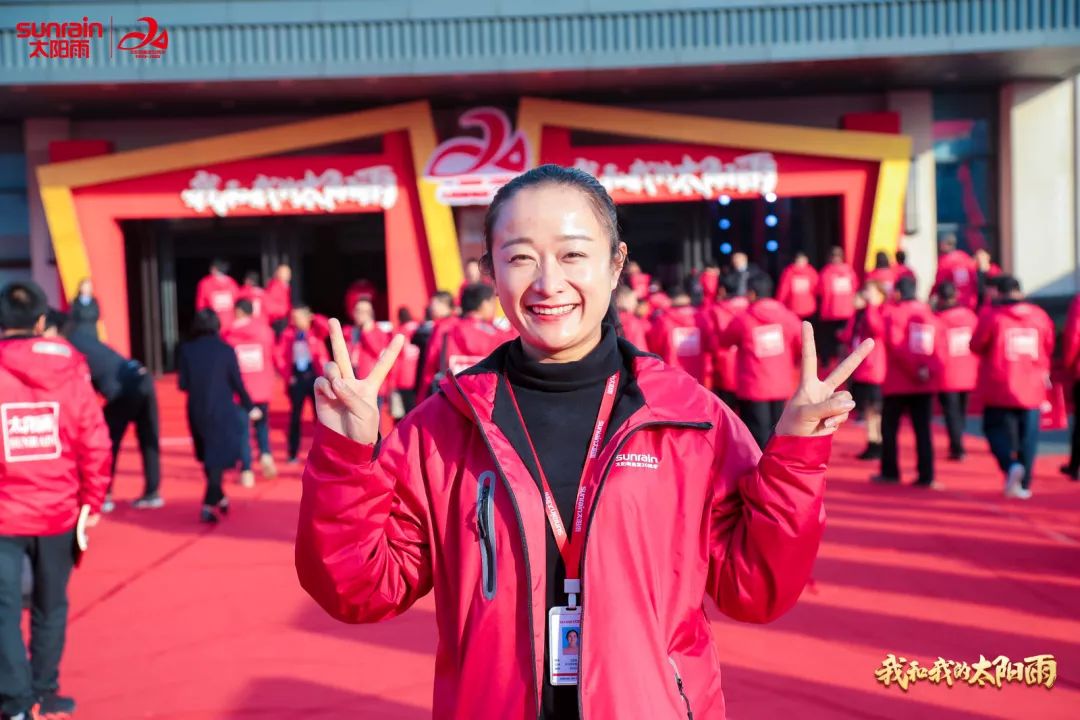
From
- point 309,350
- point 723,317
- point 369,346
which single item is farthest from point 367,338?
point 723,317

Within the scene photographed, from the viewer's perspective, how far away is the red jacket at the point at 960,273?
15.9 m

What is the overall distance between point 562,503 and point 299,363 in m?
10.4

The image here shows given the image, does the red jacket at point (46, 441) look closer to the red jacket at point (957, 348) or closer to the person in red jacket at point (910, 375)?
the person in red jacket at point (910, 375)

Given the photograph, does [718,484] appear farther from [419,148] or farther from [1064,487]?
[419,148]

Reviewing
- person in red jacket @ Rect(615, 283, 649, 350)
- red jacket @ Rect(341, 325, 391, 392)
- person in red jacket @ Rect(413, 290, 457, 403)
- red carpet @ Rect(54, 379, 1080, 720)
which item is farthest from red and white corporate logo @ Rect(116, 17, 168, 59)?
red carpet @ Rect(54, 379, 1080, 720)

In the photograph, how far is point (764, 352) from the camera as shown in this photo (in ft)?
30.6

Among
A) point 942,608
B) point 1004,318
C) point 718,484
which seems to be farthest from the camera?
point 1004,318

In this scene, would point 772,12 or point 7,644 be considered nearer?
point 7,644

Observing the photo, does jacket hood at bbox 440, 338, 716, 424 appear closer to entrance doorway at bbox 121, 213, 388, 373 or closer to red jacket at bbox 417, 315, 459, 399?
red jacket at bbox 417, 315, 459, 399

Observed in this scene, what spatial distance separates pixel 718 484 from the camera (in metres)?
2.02

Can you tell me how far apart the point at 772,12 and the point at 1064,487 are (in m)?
10.00

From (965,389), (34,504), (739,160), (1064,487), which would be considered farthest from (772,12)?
(34,504)

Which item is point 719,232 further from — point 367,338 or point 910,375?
point 910,375

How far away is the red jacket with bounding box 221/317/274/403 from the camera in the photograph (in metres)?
11.2
